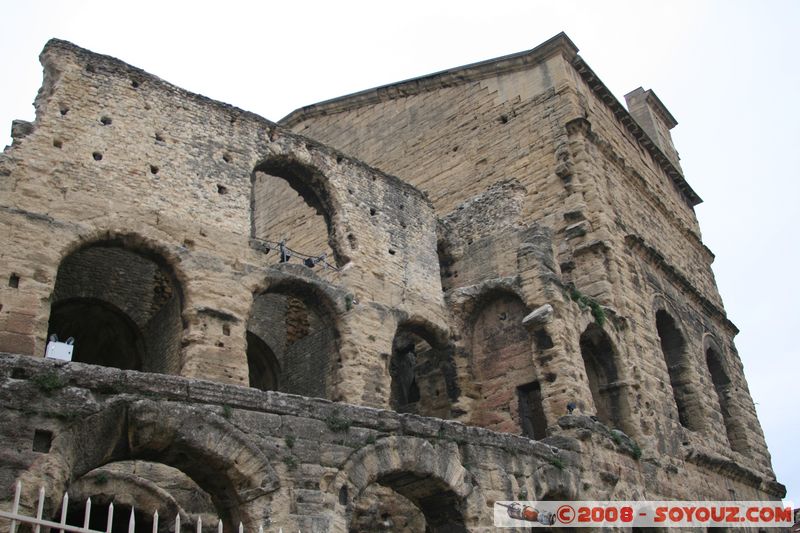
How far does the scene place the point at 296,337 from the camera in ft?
48.2

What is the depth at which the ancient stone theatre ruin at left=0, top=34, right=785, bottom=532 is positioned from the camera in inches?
274

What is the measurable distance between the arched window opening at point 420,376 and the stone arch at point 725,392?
6.83m

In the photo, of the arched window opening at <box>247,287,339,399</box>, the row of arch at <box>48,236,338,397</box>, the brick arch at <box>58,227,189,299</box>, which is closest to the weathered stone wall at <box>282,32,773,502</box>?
the arched window opening at <box>247,287,339,399</box>

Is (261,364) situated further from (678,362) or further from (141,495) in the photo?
(678,362)

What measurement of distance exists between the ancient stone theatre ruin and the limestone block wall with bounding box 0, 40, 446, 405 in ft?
0.11

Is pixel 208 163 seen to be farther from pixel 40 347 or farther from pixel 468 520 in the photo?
pixel 468 520

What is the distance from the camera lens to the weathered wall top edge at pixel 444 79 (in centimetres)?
1683

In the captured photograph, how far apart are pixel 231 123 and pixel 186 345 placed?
368 centimetres

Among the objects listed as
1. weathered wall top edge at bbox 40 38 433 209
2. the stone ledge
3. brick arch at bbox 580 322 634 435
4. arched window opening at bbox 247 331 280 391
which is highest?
weathered wall top edge at bbox 40 38 433 209

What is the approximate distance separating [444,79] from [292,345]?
7792mm

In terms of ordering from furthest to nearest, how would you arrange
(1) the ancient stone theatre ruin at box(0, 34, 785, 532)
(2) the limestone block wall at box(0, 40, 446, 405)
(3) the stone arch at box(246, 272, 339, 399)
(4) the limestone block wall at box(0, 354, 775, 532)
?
1. (3) the stone arch at box(246, 272, 339, 399)
2. (2) the limestone block wall at box(0, 40, 446, 405)
3. (1) the ancient stone theatre ruin at box(0, 34, 785, 532)
4. (4) the limestone block wall at box(0, 354, 775, 532)

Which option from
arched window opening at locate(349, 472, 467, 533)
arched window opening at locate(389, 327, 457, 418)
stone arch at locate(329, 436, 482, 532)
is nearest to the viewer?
stone arch at locate(329, 436, 482, 532)

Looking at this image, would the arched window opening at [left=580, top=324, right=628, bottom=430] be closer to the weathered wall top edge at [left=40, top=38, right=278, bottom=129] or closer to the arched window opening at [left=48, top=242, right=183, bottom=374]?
the weathered wall top edge at [left=40, top=38, right=278, bottom=129]

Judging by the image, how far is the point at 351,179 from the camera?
13.1 metres
